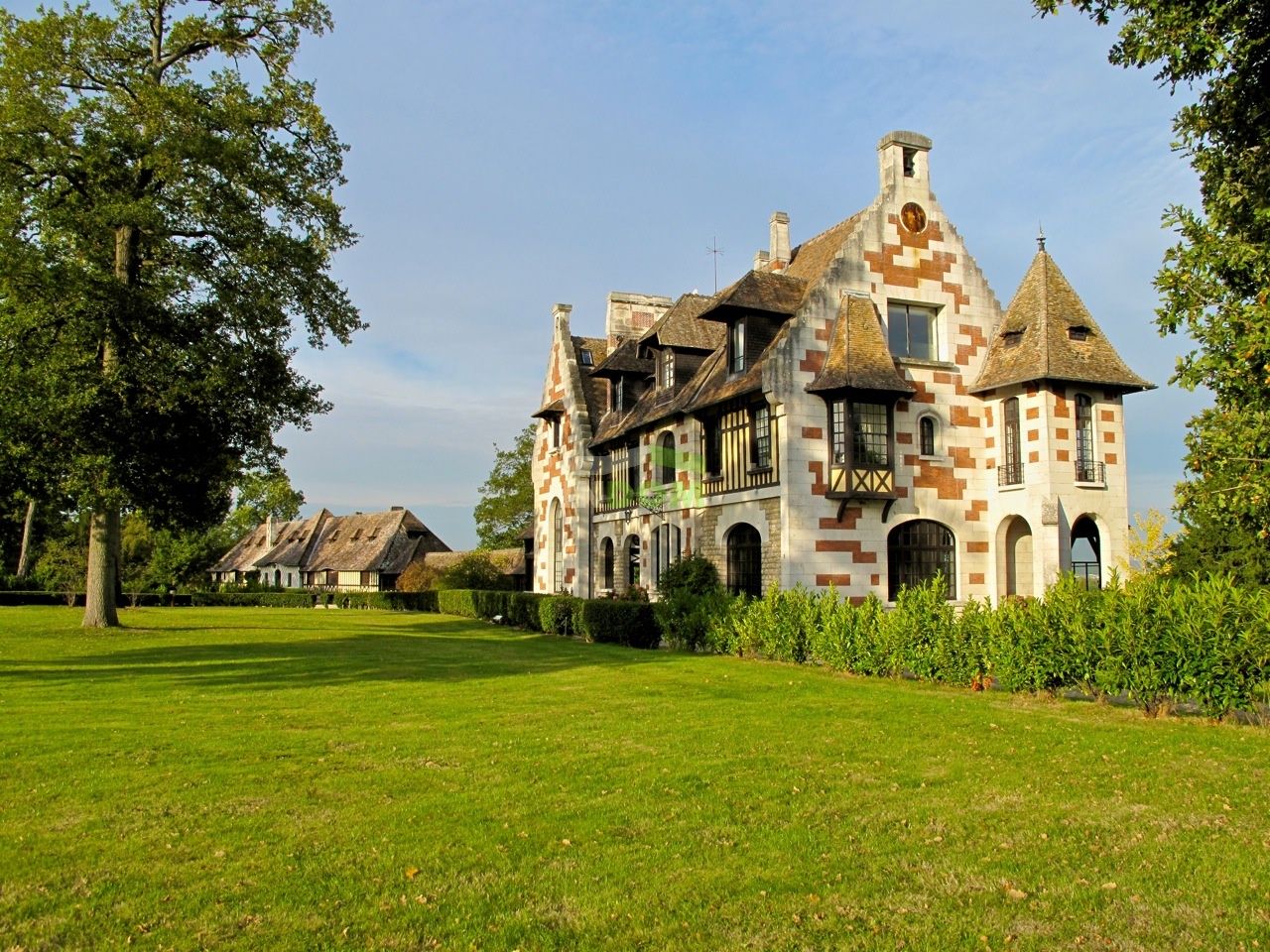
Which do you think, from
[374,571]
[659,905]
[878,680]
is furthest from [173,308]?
[374,571]

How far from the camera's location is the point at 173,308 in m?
25.8

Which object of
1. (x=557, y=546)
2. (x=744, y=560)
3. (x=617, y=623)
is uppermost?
(x=557, y=546)

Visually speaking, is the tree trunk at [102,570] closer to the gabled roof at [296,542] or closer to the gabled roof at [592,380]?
the gabled roof at [592,380]

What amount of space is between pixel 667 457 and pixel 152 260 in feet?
52.0

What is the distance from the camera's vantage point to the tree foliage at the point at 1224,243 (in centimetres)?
1119

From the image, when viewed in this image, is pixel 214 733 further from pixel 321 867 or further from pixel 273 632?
pixel 273 632

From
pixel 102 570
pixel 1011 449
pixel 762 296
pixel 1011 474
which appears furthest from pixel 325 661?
pixel 1011 449

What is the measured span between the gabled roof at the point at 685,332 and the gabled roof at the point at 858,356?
5.84m

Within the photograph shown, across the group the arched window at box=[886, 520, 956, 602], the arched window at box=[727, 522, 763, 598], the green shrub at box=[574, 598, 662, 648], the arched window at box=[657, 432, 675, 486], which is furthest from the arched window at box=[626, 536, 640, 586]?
the arched window at box=[886, 520, 956, 602]

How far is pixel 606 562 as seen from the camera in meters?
37.1

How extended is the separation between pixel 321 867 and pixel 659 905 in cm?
234

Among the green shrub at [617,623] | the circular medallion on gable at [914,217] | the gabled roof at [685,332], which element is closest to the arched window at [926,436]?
the circular medallion on gable at [914,217]

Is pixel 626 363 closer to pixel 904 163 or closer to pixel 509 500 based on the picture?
pixel 904 163

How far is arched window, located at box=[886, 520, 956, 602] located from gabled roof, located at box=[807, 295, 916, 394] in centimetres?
390
